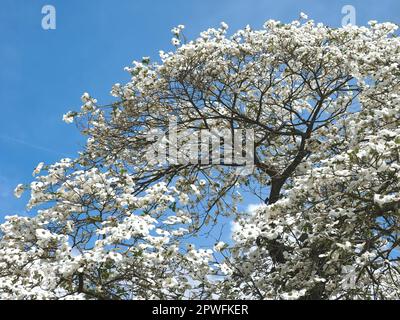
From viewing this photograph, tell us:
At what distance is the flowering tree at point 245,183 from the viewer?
23.1 ft

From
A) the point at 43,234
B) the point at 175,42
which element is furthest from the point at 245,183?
the point at 43,234

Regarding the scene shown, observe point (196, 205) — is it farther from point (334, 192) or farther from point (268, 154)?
point (334, 192)

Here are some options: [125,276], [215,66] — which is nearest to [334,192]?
[125,276]

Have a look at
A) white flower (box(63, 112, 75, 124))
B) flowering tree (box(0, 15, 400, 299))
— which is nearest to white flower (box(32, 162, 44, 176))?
flowering tree (box(0, 15, 400, 299))

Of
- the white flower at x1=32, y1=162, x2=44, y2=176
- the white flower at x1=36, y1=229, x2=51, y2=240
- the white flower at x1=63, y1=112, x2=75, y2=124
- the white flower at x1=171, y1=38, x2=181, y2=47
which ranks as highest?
the white flower at x1=171, y1=38, x2=181, y2=47

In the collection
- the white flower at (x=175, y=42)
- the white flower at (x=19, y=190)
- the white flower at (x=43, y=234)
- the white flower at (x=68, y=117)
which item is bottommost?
the white flower at (x=43, y=234)

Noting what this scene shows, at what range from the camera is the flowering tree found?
703 centimetres

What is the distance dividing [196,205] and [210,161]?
42.8 inches

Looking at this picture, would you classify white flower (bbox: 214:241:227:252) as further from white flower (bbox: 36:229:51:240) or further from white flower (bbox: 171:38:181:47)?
white flower (bbox: 171:38:181:47)

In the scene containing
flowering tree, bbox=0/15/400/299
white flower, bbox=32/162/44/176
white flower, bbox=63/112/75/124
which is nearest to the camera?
flowering tree, bbox=0/15/400/299

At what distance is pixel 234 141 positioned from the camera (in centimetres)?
1203

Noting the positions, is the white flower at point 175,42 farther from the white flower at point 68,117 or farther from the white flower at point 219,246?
the white flower at point 219,246

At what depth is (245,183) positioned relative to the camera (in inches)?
508

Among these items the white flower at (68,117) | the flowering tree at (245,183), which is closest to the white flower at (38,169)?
the flowering tree at (245,183)
